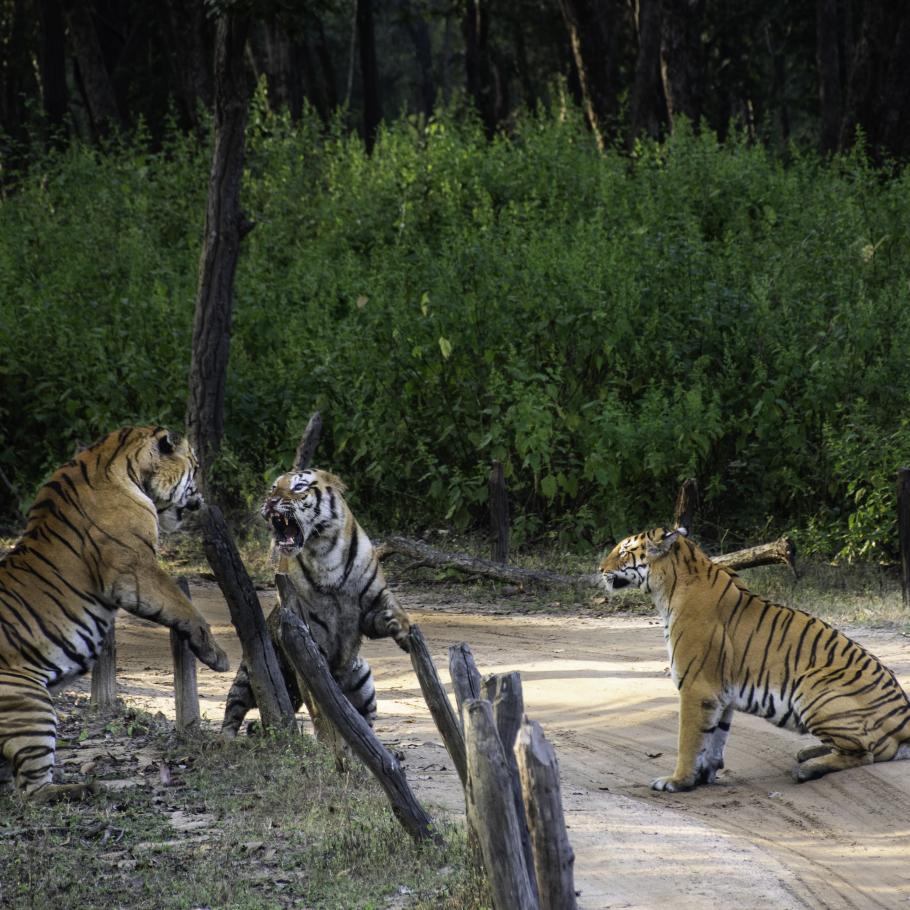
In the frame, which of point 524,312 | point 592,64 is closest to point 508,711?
point 524,312

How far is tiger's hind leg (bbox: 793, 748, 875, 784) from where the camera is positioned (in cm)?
647

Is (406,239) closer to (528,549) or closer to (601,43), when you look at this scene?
(528,549)

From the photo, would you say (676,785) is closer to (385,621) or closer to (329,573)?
(385,621)

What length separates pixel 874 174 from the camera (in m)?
17.2

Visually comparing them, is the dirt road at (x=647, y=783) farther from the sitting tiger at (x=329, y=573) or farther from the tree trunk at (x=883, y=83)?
the tree trunk at (x=883, y=83)

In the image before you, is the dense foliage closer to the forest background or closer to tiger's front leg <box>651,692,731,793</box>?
the forest background

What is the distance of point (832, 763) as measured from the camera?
6496 millimetres

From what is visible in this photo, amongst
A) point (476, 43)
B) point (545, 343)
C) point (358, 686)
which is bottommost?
point (358, 686)

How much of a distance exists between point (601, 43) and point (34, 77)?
1935 centimetres

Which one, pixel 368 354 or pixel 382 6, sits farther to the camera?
pixel 382 6

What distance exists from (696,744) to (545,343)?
703 centimetres

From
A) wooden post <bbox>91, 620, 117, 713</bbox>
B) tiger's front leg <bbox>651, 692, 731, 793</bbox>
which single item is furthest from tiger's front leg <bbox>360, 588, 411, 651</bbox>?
wooden post <bbox>91, 620, 117, 713</bbox>

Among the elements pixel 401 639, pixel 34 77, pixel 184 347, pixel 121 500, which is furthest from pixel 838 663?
pixel 34 77

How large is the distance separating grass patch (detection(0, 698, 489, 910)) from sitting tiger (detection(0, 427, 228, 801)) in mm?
354
